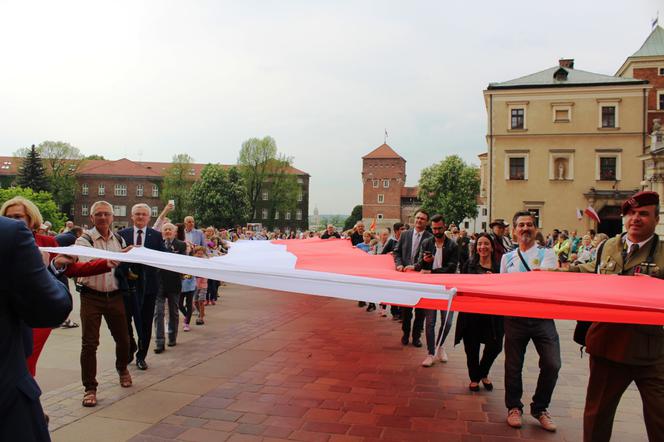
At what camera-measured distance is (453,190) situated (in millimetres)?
69125

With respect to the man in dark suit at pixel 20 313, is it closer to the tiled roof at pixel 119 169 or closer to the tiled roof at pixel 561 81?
the tiled roof at pixel 561 81

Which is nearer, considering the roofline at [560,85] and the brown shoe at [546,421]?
the brown shoe at [546,421]

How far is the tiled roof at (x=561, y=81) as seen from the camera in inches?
1817

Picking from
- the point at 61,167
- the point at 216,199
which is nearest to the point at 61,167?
the point at 61,167

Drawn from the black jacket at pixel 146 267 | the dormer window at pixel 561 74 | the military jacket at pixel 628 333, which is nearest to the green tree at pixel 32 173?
the dormer window at pixel 561 74

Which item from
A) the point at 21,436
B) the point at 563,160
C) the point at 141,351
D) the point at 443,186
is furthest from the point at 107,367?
the point at 443,186

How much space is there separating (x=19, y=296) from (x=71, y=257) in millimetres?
2797

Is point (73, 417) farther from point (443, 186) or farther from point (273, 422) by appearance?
point (443, 186)

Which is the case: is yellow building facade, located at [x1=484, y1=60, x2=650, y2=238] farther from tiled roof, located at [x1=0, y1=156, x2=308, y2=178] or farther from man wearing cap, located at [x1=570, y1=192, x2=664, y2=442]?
tiled roof, located at [x1=0, y1=156, x2=308, y2=178]

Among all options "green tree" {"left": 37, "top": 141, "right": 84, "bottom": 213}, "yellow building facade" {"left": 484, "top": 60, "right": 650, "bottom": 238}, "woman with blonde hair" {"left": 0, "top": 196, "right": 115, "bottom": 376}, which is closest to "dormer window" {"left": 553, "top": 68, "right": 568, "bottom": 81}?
"yellow building facade" {"left": 484, "top": 60, "right": 650, "bottom": 238}

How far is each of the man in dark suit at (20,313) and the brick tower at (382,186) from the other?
9234 centimetres

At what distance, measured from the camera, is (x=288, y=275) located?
3.86 metres

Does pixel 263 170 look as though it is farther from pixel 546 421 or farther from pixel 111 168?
pixel 546 421

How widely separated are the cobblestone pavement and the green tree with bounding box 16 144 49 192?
76835mm
